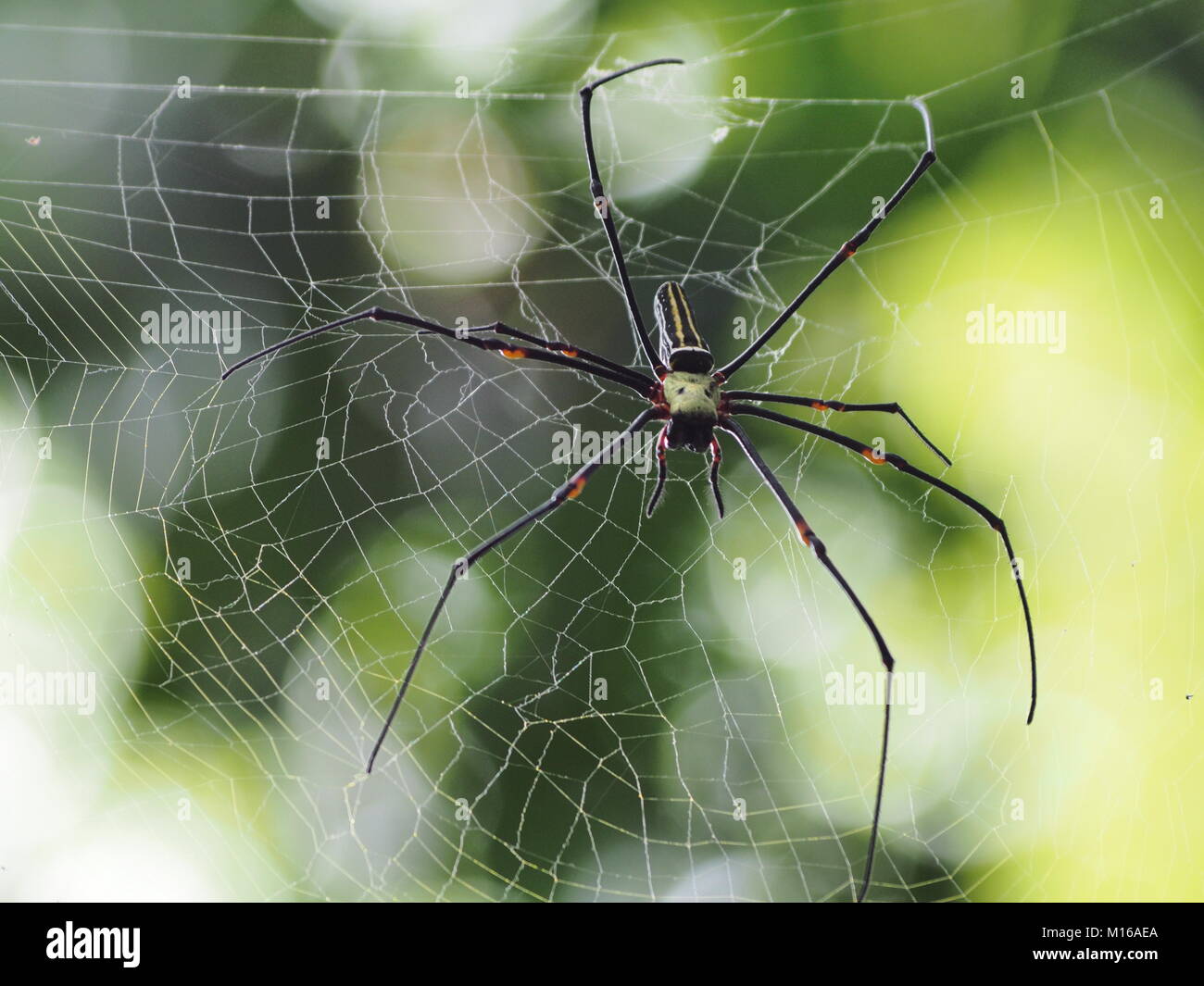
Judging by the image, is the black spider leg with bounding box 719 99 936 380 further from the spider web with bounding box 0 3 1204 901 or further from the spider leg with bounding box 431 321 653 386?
the spider web with bounding box 0 3 1204 901

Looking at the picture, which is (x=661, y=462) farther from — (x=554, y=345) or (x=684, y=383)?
(x=554, y=345)

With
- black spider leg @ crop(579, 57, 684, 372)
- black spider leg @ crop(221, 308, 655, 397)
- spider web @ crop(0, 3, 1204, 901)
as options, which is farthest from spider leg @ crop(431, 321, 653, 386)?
spider web @ crop(0, 3, 1204, 901)

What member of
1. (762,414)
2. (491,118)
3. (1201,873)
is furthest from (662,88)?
(1201,873)

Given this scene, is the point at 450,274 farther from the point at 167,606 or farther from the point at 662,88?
the point at 167,606

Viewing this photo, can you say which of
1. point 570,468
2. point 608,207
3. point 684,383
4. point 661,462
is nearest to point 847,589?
point 661,462

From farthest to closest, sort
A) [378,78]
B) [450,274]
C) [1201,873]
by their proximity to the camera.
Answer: [378,78] < [450,274] < [1201,873]

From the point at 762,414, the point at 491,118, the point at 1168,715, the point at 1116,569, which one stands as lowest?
the point at 1168,715

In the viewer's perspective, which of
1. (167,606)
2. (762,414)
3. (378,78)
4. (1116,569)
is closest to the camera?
(762,414)
